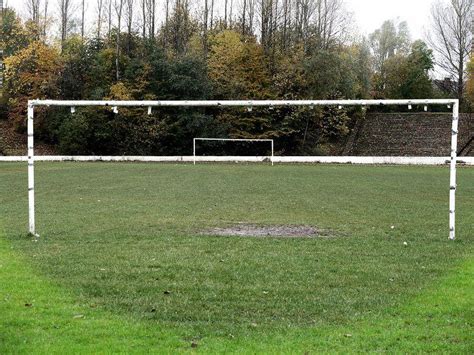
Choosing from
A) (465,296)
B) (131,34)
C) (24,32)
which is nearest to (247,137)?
(131,34)

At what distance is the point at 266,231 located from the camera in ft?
41.0

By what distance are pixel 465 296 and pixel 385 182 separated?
66.8 ft

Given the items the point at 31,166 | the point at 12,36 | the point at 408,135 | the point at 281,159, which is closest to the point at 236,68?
the point at 281,159

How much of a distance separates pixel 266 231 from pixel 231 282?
4.94 metres

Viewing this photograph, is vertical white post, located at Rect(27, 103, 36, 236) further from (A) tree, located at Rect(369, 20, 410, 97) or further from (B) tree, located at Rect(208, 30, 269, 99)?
(A) tree, located at Rect(369, 20, 410, 97)

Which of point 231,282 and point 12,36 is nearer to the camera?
point 231,282

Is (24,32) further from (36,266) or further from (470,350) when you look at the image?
(470,350)

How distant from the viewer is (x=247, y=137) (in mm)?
51406

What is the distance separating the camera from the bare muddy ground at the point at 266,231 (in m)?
11.9

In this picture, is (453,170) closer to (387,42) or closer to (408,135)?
(408,135)

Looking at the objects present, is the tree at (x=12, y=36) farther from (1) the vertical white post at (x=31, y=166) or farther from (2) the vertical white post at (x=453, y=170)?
(2) the vertical white post at (x=453, y=170)

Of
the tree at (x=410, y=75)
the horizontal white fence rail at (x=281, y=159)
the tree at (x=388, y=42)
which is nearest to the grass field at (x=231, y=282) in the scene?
the horizontal white fence rail at (x=281, y=159)

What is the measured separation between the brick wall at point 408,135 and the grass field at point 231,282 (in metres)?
36.8

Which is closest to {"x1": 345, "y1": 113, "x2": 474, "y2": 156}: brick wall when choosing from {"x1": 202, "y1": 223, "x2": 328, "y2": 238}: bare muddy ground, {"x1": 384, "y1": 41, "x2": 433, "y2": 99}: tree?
{"x1": 384, "y1": 41, "x2": 433, "y2": 99}: tree
